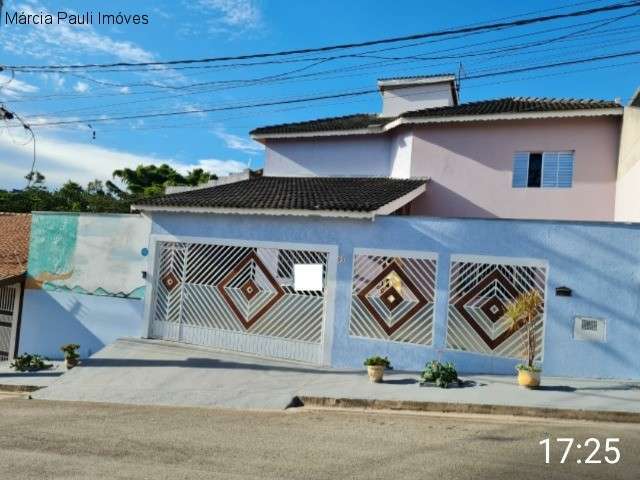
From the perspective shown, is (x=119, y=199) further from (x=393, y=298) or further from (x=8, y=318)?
(x=393, y=298)

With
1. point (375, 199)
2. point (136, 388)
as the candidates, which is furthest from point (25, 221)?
point (375, 199)

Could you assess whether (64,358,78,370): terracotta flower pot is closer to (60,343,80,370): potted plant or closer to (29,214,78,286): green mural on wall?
(60,343,80,370): potted plant

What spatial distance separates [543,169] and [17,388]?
1267 cm

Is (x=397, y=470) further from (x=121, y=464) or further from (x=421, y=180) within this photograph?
(x=421, y=180)

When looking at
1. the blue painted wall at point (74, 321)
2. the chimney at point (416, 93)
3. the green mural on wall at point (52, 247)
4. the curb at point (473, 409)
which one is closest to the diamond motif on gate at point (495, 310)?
the curb at point (473, 409)

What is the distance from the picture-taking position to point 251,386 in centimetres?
945

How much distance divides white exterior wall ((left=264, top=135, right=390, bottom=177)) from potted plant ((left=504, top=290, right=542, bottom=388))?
24.6ft

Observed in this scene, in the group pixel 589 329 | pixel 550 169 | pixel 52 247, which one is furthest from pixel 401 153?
pixel 52 247

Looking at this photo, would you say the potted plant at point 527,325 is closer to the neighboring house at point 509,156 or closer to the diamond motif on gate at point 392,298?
the diamond motif on gate at point 392,298

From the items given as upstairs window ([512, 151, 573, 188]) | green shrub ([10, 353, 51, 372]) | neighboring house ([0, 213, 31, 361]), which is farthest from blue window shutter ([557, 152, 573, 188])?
neighboring house ([0, 213, 31, 361])

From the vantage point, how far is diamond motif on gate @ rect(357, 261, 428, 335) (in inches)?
405

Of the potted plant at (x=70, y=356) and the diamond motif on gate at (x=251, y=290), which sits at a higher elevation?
the diamond motif on gate at (x=251, y=290)

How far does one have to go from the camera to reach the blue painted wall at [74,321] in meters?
13.0

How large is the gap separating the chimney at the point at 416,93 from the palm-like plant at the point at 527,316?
9558mm
